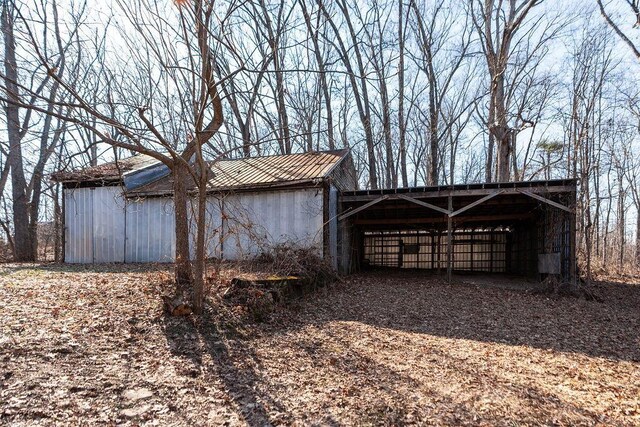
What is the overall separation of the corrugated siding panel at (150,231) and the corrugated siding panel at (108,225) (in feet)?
0.98

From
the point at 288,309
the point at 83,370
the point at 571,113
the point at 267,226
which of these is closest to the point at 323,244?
the point at 267,226

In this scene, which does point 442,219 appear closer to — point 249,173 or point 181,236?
point 249,173

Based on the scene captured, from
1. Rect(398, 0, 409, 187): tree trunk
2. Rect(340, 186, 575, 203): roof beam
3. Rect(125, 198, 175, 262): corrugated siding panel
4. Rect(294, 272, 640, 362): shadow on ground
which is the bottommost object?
Rect(294, 272, 640, 362): shadow on ground

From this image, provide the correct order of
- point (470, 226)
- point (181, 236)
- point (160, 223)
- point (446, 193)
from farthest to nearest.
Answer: point (470, 226), point (160, 223), point (446, 193), point (181, 236)

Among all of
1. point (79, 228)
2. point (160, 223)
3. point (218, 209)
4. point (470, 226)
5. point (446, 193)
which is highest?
point (446, 193)

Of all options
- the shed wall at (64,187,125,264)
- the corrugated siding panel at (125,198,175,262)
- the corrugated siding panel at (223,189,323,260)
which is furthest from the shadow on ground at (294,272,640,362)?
the shed wall at (64,187,125,264)

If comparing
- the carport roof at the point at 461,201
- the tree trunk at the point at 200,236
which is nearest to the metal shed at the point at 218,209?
the carport roof at the point at 461,201

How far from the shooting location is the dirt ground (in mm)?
2820

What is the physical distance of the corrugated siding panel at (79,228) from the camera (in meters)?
11.6

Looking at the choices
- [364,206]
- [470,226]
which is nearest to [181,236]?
[364,206]

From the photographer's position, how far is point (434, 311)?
685cm

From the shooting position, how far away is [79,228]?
38.3 ft

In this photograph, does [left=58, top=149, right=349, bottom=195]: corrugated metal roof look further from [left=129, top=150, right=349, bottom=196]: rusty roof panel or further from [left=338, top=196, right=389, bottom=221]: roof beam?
[left=338, top=196, right=389, bottom=221]: roof beam

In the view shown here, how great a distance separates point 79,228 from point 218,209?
16.7 ft
